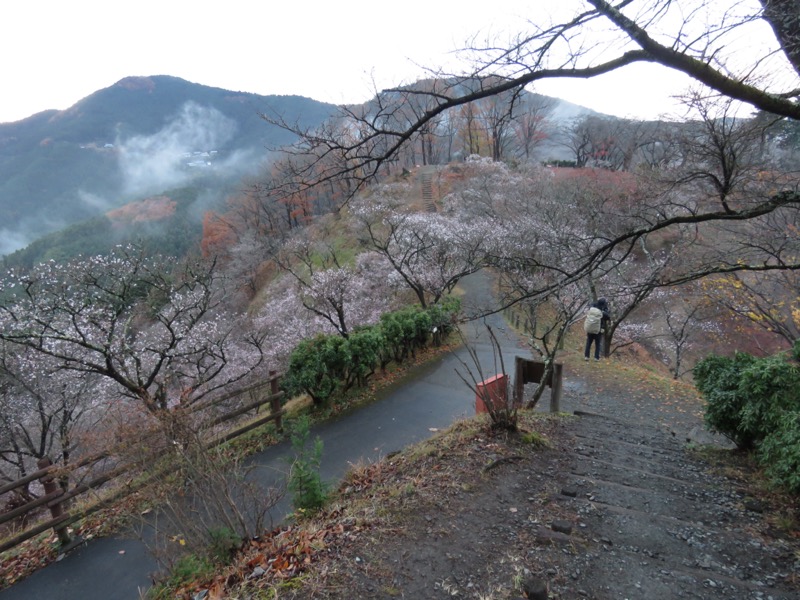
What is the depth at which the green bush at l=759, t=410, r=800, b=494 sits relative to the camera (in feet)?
11.9

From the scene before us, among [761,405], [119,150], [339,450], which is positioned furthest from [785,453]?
[119,150]

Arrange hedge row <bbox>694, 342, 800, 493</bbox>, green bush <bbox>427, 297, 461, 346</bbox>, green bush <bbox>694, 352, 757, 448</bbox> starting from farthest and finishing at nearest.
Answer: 1. green bush <bbox>427, 297, 461, 346</bbox>
2. green bush <bbox>694, 352, 757, 448</bbox>
3. hedge row <bbox>694, 342, 800, 493</bbox>

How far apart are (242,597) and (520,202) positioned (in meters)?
21.9

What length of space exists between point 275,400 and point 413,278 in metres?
9.24

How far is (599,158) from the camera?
38.6m

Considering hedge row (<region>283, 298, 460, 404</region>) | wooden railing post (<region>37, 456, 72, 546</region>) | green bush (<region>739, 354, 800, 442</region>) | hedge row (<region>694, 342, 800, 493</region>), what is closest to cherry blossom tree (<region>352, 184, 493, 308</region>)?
hedge row (<region>283, 298, 460, 404</region>)

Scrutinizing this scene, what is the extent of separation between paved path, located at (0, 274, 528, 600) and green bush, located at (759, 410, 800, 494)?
3.30 m

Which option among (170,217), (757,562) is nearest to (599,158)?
(757,562)

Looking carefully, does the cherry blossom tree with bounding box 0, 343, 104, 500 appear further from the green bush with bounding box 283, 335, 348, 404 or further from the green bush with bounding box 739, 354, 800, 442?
the green bush with bounding box 739, 354, 800, 442

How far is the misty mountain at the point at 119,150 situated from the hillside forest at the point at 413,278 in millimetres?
45454

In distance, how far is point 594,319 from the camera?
437 inches

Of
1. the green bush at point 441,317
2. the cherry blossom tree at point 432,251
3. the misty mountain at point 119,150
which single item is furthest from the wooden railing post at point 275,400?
the misty mountain at point 119,150

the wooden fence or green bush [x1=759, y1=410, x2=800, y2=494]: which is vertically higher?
green bush [x1=759, y1=410, x2=800, y2=494]

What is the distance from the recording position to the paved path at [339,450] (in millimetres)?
4742
